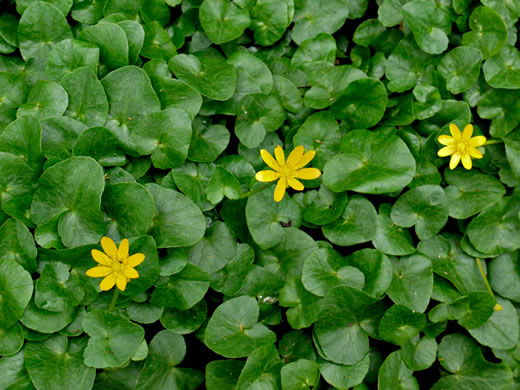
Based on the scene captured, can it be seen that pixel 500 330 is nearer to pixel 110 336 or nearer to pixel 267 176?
pixel 267 176

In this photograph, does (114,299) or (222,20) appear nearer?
(114,299)

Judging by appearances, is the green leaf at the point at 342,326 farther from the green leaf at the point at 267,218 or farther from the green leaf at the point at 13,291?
the green leaf at the point at 13,291

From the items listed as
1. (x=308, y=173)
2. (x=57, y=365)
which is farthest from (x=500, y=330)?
(x=57, y=365)

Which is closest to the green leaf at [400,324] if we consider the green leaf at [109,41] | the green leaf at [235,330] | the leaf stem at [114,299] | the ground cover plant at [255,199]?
the ground cover plant at [255,199]

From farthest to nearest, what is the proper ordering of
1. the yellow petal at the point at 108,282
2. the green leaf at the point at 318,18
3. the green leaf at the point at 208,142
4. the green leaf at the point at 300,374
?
the green leaf at the point at 318,18 → the green leaf at the point at 208,142 → the green leaf at the point at 300,374 → the yellow petal at the point at 108,282

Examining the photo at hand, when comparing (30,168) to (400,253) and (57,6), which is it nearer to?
(57,6)

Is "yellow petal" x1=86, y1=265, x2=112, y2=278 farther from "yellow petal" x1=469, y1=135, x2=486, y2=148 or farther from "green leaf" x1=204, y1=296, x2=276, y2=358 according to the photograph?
"yellow petal" x1=469, y1=135, x2=486, y2=148
